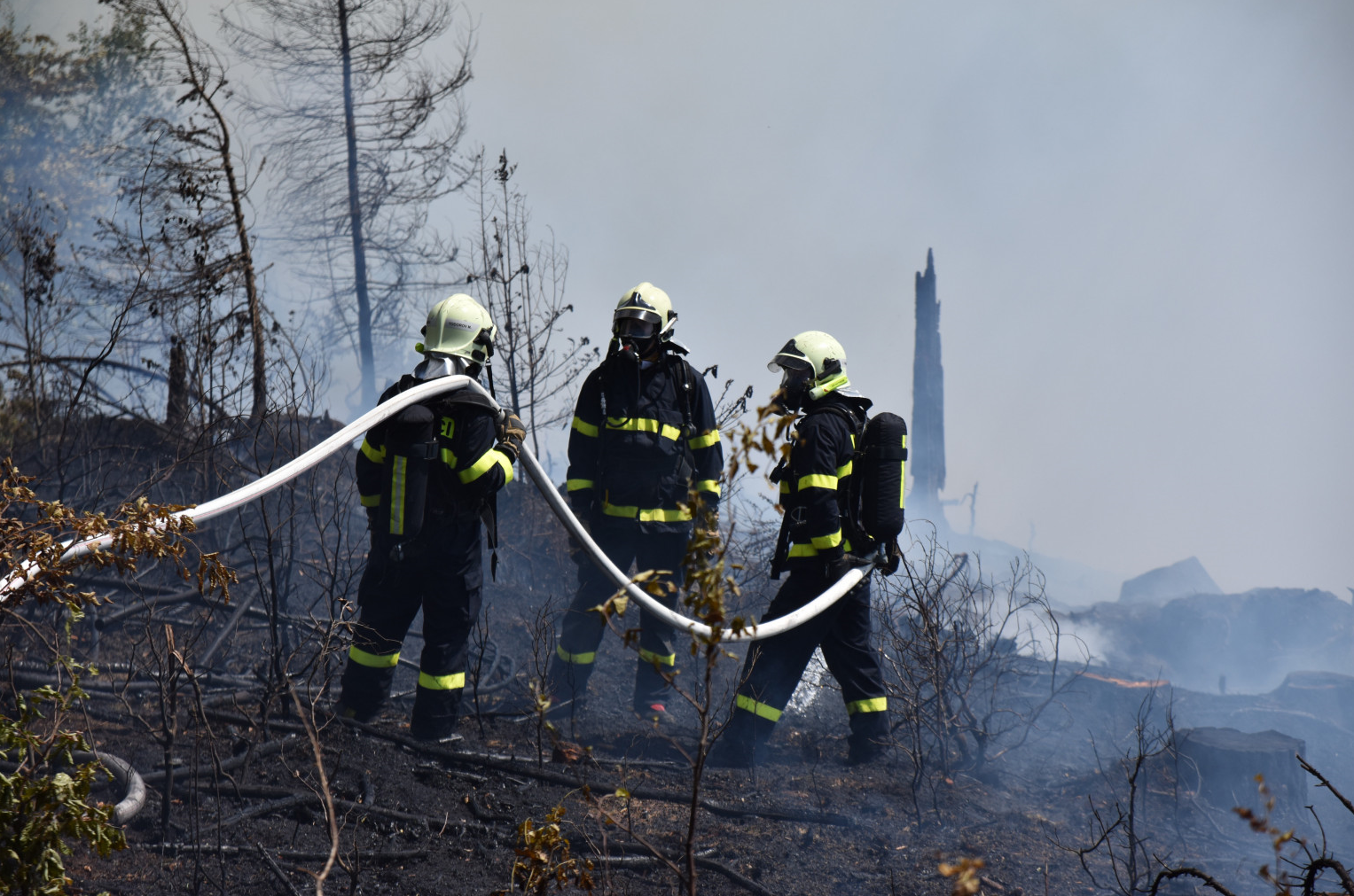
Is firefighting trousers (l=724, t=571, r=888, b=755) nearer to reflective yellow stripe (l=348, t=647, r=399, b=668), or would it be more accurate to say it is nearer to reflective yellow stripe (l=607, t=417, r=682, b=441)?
reflective yellow stripe (l=607, t=417, r=682, b=441)

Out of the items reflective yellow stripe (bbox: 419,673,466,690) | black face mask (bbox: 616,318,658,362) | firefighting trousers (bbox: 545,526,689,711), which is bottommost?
reflective yellow stripe (bbox: 419,673,466,690)

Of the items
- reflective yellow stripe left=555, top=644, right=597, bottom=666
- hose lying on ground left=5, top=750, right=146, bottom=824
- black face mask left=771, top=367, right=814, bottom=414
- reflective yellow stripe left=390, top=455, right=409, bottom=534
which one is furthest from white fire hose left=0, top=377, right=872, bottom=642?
reflective yellow stripe left=555, top=644, right=597, bottom=666

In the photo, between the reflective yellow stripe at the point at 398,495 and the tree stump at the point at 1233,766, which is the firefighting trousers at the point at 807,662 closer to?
the reflective yellow stripe at the point at 398,495

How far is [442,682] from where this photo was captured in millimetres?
4281

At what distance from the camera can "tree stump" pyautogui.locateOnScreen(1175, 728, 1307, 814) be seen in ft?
21.1

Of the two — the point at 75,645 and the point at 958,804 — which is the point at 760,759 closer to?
the point at 958,804

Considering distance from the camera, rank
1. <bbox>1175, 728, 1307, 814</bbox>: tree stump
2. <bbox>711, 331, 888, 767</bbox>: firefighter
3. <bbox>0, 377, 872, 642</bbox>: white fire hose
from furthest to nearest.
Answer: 1. <bbox>1175, 728, 1307, 814</bbox>: tree stump
2. <bbox>711, 331, 888, 767</bbox>: firefighter
3. <bbox>0, 377, 872, 642</bbox>: white fire hose

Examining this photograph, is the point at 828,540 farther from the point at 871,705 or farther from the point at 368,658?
the point at 368,658

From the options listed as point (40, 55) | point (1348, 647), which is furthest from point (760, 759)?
point (40, 55)

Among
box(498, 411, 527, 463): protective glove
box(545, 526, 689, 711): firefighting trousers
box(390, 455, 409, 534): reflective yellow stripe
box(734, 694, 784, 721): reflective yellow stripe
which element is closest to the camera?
box(390, 455, 409, 534): reflective yellow stripe

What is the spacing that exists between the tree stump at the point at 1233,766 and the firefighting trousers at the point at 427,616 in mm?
5583

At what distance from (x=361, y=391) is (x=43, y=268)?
10396 millimetres

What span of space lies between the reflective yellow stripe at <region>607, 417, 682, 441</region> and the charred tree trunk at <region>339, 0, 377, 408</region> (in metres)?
11.1

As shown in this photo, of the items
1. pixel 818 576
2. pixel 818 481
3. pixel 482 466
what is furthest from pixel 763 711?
pixel 482 466
